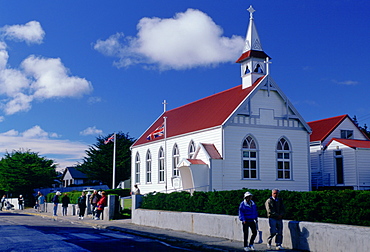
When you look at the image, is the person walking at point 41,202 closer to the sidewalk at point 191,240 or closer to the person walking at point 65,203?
the person walking at point 65,203

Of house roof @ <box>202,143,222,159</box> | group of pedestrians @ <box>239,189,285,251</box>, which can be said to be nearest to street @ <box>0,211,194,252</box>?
group of pedestrians @ <box>239,189,285,251</box>

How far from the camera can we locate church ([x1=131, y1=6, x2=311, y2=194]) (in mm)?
29375

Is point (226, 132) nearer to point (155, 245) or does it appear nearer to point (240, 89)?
point (240, 89)

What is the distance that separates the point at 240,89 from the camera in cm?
3412

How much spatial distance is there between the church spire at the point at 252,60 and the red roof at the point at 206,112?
624 millimetres

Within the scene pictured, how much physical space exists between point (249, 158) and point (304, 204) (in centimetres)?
1519

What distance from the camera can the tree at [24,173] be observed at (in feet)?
172

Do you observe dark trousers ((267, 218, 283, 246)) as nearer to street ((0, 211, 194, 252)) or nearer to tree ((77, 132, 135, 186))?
street ((0, 211, 194, 252))

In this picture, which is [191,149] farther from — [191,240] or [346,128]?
[191,240]

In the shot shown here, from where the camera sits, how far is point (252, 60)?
3294cm

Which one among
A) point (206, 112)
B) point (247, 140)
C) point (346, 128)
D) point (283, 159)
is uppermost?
point (206, 112)

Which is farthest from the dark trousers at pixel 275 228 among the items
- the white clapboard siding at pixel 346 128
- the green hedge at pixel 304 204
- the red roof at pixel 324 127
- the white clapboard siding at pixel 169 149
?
the white clapboard siding at pixel 346 128

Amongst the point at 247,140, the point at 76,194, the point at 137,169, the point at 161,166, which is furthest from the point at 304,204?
the point at 137,169

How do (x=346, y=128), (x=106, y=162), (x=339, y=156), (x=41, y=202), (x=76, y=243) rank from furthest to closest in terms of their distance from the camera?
1. (x=106, y=162)
2. (x=41, y=202)
3. (x=346, y=128)
4. (x=339, y=156)
5. (x=76, y=243)
